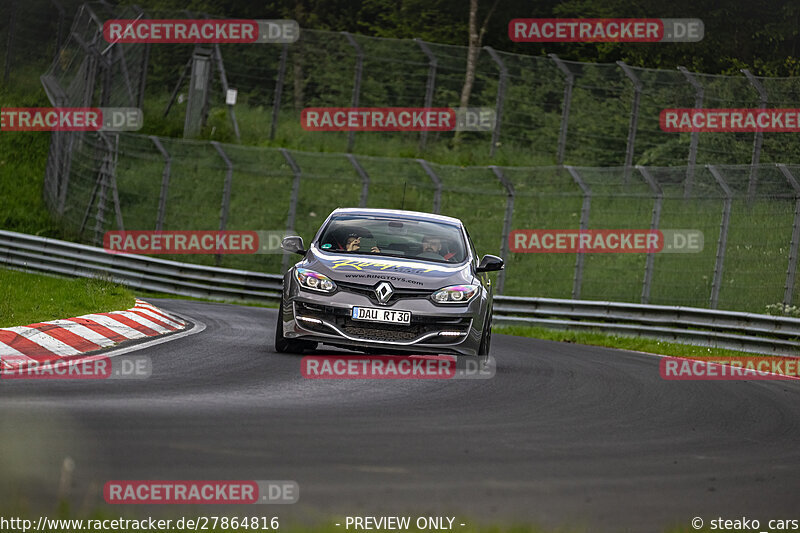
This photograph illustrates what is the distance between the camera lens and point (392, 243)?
43.5 ft

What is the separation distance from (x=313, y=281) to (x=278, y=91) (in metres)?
20.7

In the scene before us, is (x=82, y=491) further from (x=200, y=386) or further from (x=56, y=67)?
(x=56, y=67)

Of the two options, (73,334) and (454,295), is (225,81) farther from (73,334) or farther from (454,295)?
(454,295)

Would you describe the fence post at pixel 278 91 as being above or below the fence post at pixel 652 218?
above

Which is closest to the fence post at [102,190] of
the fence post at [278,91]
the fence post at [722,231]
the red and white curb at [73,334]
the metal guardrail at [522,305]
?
the metal guardrail at [522,305]

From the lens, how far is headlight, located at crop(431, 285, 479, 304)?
11.9 m

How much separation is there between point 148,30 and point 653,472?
27540 mm

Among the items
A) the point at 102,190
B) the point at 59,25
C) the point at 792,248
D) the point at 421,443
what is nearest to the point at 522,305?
the point at 792,248

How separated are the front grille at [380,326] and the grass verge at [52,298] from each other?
279 centimetres

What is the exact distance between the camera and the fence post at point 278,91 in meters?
31.8

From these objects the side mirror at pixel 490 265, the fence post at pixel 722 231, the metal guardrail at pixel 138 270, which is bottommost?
the metal guardrail at pixel 138 270

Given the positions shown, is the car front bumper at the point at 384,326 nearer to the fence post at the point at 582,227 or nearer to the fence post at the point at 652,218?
the fence post at the point at 652,218

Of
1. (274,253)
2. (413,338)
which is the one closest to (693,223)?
(274,253)

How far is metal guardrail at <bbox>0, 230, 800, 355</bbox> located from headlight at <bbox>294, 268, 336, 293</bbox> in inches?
293
